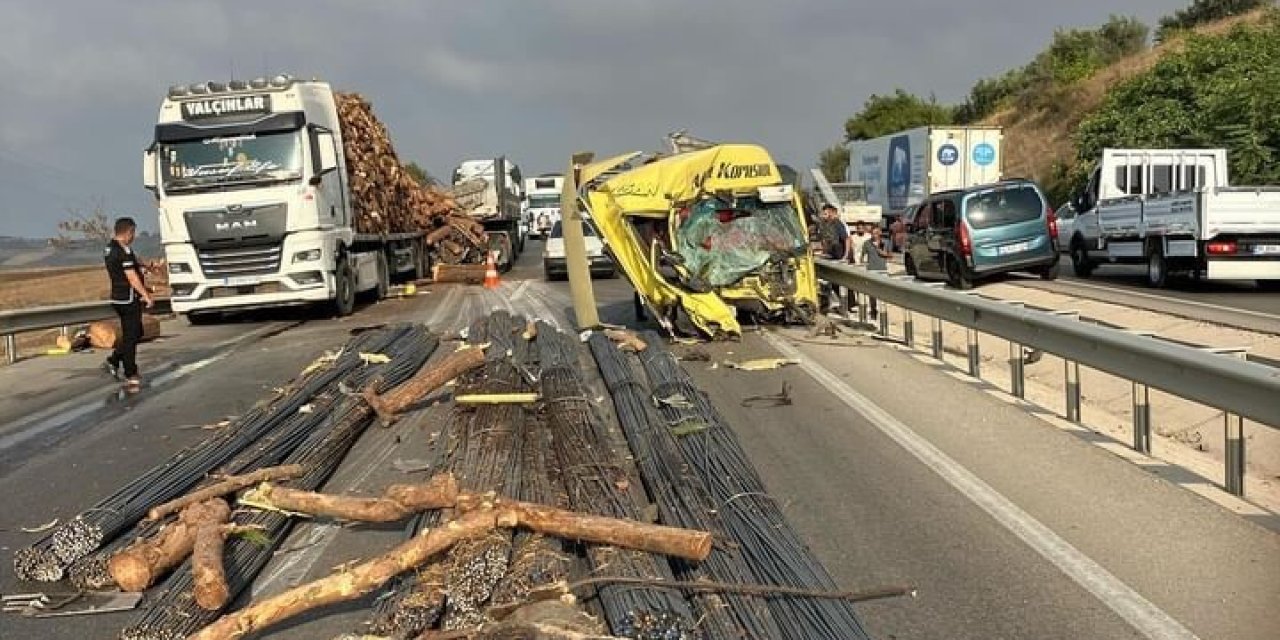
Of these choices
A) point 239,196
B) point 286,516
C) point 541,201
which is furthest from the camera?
point 541,201

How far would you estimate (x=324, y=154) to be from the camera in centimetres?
1919

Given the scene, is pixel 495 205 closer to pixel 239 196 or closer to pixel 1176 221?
pixel 239 196

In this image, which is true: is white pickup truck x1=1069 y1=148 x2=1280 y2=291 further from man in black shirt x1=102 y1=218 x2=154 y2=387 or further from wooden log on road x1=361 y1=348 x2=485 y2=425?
man in black shirt x1=102 y1=218 x2=154 y2=387

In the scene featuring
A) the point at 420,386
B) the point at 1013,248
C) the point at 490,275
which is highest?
the point at 1013,248

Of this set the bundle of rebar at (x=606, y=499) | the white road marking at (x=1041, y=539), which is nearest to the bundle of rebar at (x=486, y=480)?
the bundle of rebar at (x=606, y=499)

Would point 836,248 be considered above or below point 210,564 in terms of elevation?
above

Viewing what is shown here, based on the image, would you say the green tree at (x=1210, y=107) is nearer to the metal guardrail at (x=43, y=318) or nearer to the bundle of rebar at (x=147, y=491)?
the metal guardrail at (x=43, y=318)

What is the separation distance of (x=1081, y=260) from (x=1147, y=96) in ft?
54.5

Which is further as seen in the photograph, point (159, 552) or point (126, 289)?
point (126, 289)

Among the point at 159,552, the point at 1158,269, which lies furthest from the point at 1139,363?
the point at 1158,269

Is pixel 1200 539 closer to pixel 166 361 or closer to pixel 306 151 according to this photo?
pixel 166 361

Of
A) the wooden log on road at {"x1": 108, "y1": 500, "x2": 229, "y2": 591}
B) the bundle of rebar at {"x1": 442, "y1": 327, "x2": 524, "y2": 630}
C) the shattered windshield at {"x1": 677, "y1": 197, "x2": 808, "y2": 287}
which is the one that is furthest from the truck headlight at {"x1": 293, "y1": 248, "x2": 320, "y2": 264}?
the wooden log on road at {"x1": 108, "y1": 500, "x2": 229, "y2": 591}

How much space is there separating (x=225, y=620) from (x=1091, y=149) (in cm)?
3927

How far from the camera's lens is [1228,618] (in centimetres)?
462
